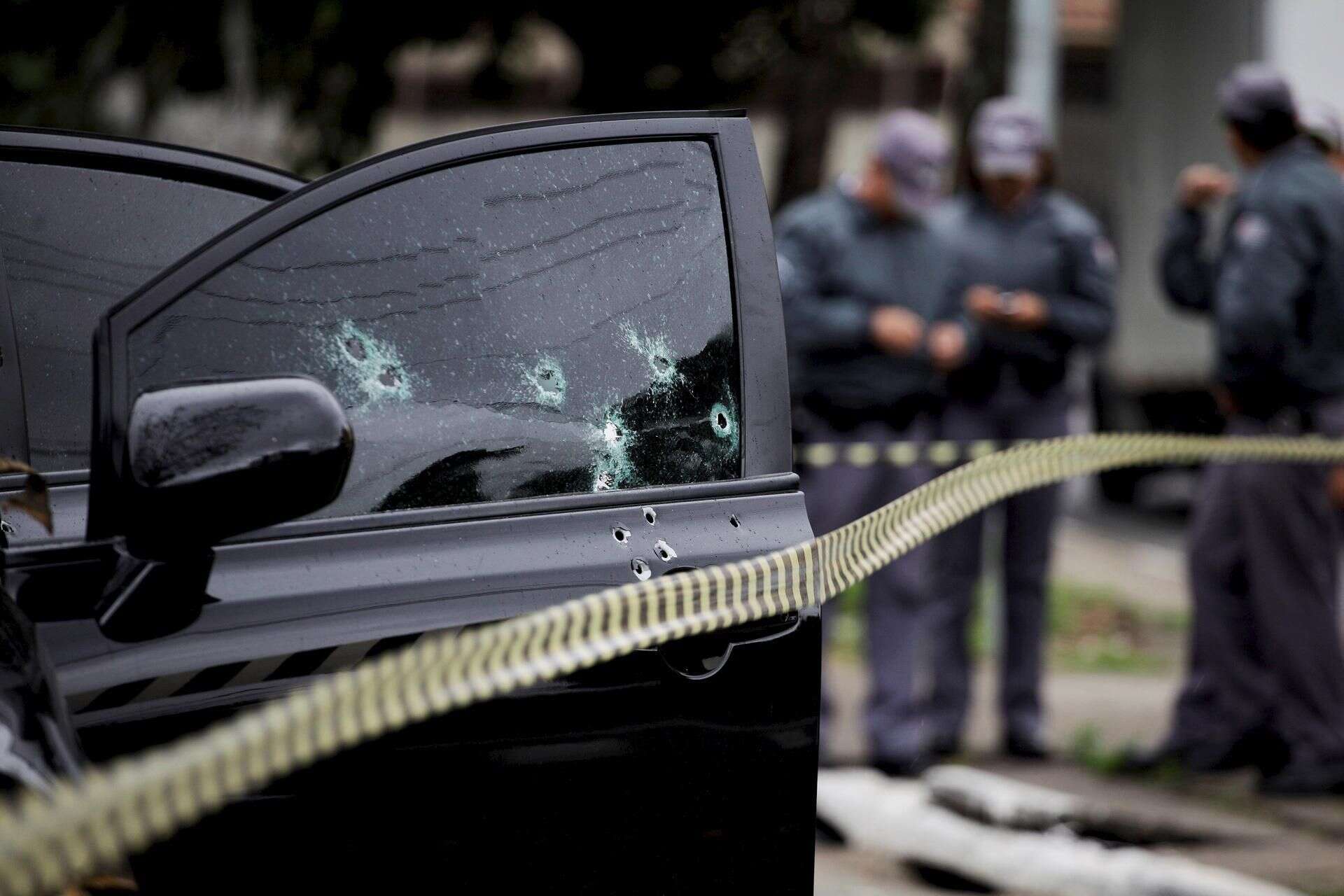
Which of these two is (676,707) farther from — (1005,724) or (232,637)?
(1005,724)

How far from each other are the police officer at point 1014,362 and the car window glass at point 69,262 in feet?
11.5

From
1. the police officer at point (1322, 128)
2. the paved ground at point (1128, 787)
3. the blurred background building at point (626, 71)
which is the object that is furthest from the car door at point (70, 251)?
the blurred background building at point (626, 71)

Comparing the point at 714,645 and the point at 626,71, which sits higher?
the point at 626,71

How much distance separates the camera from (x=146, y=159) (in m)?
3.13

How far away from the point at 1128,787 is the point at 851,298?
1.84 metres

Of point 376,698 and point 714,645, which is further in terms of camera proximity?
point 714,645

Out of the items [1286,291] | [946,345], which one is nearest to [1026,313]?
[946,345]

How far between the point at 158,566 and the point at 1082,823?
3.22 meters

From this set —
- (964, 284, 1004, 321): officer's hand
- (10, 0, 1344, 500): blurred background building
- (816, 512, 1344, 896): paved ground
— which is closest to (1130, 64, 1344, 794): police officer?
(816, 512, 1344, 896): paved ground

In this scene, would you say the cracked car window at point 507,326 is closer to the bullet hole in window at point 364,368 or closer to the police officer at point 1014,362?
the bullet hole in window at point 364,368

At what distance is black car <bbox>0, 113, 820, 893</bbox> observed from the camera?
2.14m

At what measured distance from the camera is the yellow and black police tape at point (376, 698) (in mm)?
1727

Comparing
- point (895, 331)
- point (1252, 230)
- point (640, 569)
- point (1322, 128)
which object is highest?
point (1322, 128)

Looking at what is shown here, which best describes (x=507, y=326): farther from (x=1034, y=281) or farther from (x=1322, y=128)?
(x=1322, y=128)
